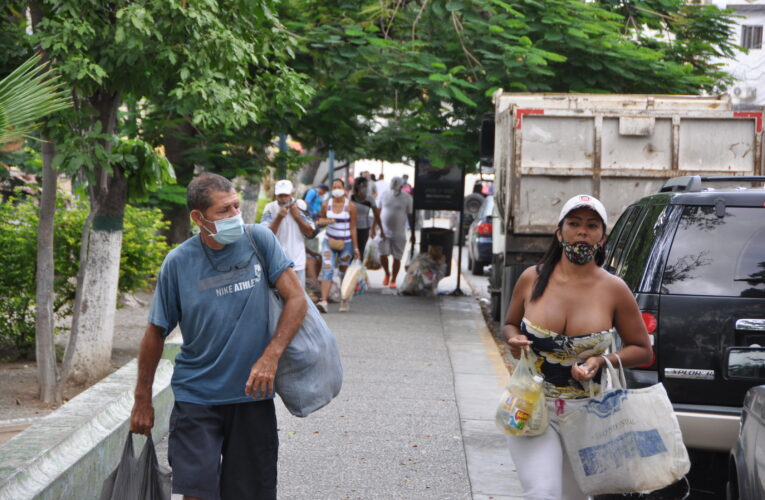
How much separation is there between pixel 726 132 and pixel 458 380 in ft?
12.6

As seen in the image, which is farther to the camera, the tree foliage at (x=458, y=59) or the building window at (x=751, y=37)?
the building window at (x=751, y=37)

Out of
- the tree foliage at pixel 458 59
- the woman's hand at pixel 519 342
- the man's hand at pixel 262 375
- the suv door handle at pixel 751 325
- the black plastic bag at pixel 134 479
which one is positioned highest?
the tree foliage at pixel 458 59

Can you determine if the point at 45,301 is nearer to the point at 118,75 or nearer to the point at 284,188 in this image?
the point at 118,75

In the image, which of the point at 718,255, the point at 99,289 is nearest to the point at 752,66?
the point at 99,289

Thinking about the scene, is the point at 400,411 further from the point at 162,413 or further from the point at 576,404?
the point at 576,404

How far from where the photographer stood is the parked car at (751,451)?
136 inches

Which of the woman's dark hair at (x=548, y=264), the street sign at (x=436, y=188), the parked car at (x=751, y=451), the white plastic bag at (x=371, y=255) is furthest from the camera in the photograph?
the white plastic bag at (x=371, y=255)

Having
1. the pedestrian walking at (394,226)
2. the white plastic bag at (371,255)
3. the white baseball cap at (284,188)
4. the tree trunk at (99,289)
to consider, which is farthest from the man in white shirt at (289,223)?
the pedestrian walking at (394,226)

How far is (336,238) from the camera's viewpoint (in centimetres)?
1388

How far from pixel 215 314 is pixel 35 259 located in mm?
5459

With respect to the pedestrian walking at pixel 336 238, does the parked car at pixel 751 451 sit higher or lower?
lower

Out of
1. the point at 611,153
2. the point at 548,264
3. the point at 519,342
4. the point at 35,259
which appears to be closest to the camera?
the point at 519,342

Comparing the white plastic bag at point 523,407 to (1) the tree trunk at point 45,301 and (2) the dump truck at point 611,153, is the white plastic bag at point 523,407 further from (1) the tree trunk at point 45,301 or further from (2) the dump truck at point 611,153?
(2) the dump truck at point 611,153

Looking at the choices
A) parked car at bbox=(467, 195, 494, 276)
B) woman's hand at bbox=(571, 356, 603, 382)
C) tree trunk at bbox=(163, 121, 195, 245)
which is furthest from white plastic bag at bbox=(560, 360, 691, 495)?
parked car at bbox=(467, 195, 494, 276)
